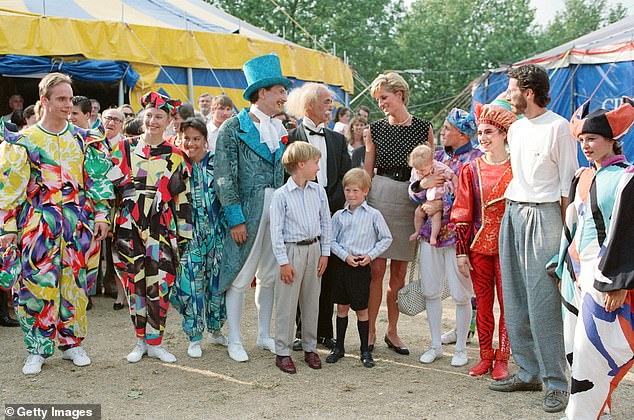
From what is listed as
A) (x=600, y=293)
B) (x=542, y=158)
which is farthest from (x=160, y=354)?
(x=600, y=293)

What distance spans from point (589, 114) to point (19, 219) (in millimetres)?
3447

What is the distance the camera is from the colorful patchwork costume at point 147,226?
15.3ft

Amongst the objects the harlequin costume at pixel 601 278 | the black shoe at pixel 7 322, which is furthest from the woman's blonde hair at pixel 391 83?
the black shoe at pixel 7 322

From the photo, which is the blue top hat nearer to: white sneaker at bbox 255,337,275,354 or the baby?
the baby

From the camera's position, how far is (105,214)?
4699 millimetres

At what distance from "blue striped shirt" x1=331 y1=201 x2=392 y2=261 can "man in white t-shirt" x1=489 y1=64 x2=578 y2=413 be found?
895mm

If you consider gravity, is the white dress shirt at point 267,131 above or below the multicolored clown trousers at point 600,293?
above

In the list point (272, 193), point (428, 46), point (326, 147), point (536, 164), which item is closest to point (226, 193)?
point (272, 193)

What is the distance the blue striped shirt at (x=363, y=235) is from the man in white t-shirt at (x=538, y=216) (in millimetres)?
895

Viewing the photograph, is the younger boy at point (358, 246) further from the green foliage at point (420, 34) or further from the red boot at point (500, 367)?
the green foliage at point (420, 34)

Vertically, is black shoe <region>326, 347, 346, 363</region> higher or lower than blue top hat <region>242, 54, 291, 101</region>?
lower

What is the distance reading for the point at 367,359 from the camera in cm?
470

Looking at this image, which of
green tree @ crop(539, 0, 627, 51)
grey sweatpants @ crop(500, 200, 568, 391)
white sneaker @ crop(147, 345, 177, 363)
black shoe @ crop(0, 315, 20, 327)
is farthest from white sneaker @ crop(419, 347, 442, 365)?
green tree @ crop(539, 0, 627, 51)

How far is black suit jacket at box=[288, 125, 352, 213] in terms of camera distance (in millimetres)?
5008
